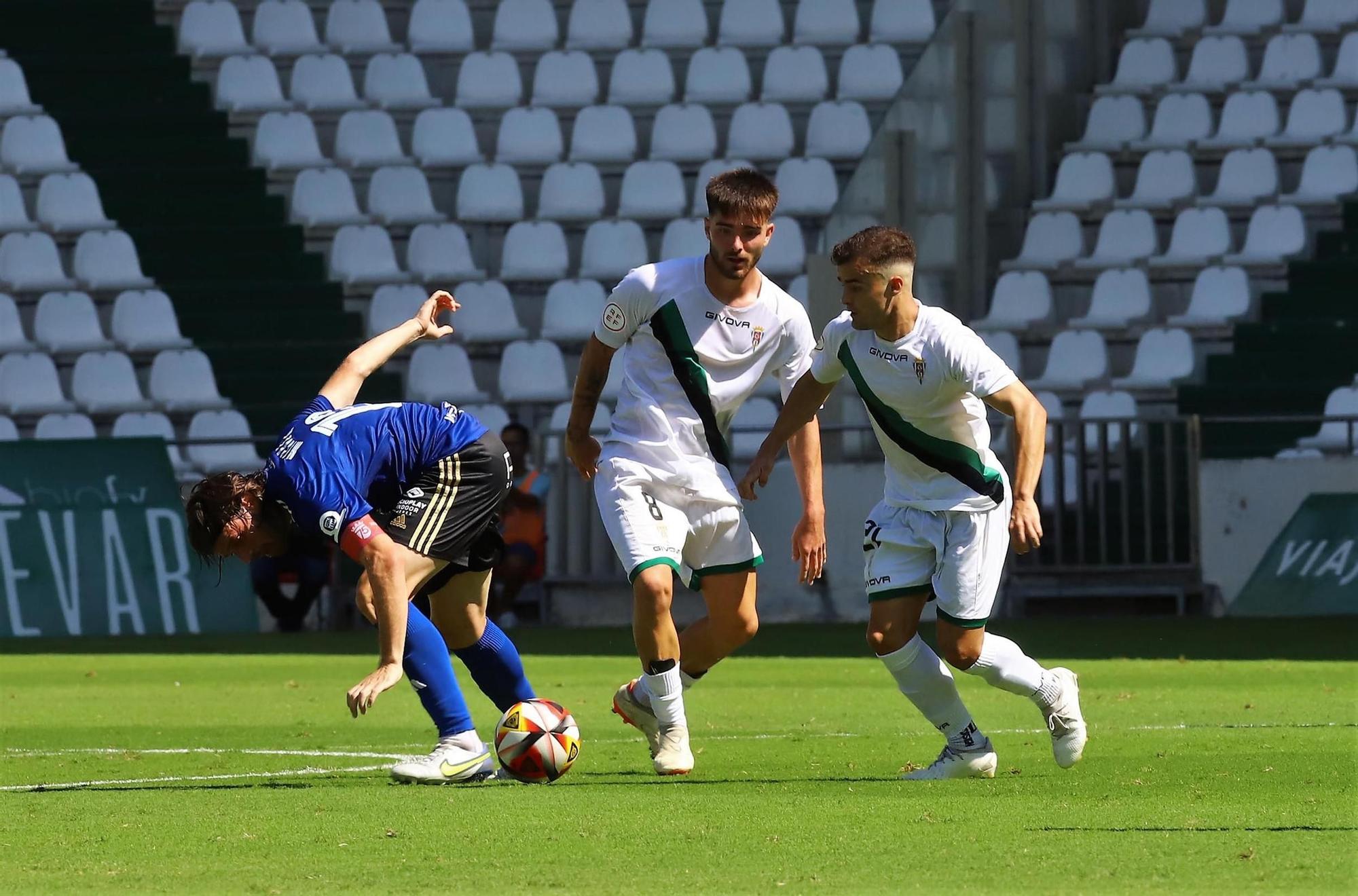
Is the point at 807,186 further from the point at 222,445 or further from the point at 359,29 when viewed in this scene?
the point at 222,445

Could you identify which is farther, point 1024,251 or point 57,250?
point 57,250

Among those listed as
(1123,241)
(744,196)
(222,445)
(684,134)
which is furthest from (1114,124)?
(744,196)

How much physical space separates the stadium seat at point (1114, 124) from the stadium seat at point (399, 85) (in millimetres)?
6370

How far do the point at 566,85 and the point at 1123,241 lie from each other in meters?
5.82

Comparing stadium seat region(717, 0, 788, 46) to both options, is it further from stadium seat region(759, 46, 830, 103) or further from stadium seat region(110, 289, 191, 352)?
stadium seat region(110, 289, 191, 352)

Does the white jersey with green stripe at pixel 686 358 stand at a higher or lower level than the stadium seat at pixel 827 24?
lower

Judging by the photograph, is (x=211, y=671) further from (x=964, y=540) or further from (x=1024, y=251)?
(x=1024, y=251)

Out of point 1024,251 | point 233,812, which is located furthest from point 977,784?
point 1024,251

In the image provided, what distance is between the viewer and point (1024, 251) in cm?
1856

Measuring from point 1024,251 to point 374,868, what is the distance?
14.4m

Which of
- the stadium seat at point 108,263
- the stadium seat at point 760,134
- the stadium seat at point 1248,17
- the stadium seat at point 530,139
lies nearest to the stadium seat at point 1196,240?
the stadium seat at point 1248,17

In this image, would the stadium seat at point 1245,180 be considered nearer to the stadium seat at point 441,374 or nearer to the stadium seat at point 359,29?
the stadium seat at point 441,374

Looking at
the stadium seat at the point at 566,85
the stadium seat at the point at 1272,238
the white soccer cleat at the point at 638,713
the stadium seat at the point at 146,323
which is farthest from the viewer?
the stadium seat at the point at 566,85

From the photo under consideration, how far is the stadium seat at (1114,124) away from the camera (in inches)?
760
